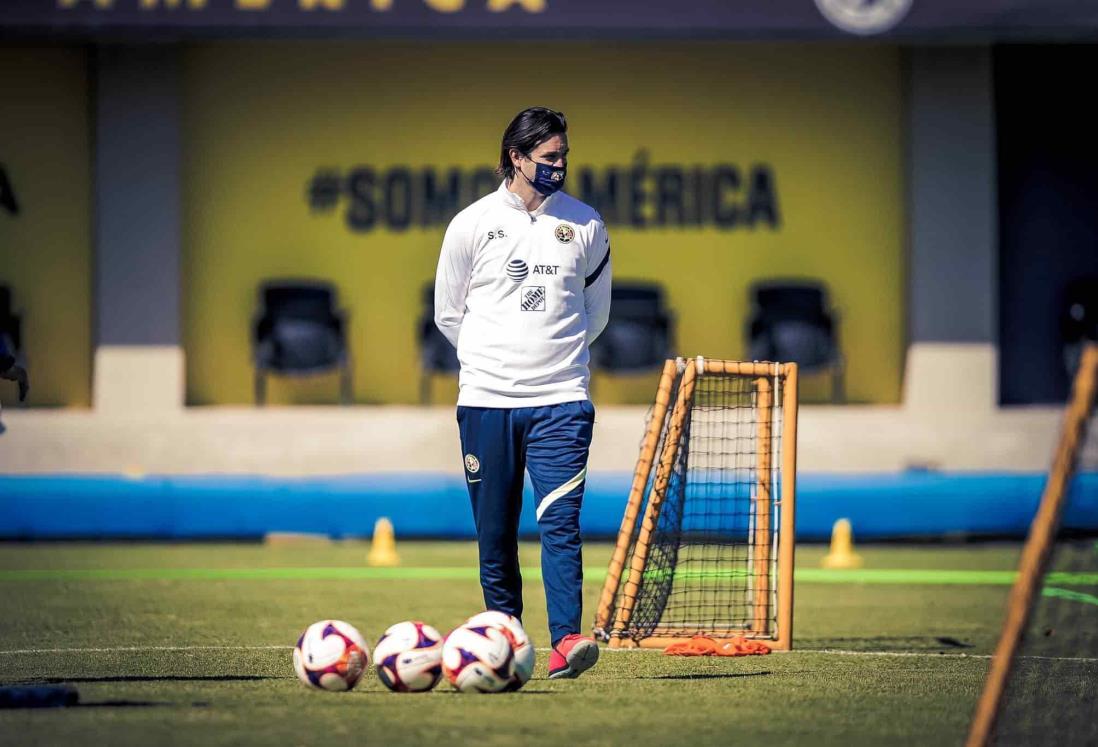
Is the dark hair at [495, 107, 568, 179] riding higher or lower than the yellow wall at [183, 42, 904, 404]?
lower

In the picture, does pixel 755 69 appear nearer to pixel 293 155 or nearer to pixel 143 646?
pixel 293 155

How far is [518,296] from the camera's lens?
679 centimetres

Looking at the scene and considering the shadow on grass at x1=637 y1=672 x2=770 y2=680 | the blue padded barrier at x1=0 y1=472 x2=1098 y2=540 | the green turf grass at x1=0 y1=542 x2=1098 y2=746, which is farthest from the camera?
the blue padded barrier at x1=0 y1=472 x2=1098 y2=540

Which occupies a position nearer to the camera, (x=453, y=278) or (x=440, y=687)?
(x=440, y=687)

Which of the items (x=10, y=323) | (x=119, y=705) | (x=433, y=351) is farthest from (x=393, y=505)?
(x=119, y=705)

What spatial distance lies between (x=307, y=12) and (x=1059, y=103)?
756 centimetres

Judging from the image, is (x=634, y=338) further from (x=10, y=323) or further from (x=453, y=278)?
(x=453, y=278)

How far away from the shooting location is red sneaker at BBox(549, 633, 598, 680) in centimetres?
657

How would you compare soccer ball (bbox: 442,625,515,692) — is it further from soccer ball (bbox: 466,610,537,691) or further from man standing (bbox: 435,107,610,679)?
man standing (bbox: 435,107,610,679)

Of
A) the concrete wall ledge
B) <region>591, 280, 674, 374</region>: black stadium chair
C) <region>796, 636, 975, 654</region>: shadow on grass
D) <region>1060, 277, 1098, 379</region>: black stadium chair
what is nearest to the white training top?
<region>796, 636, 975, 654</region>: shadow on grass

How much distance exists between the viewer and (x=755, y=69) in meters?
18.6

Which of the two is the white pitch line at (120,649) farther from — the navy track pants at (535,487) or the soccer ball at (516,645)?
the soccer ball at (516,645)

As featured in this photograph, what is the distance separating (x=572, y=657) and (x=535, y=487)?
0.61 metres

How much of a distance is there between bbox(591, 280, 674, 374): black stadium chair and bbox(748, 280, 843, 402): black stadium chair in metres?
0.79
